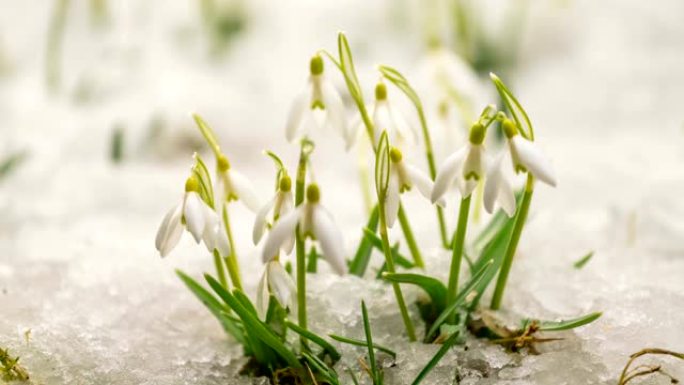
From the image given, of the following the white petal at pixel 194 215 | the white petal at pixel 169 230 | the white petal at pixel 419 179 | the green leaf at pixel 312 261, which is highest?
the white petal at pixel 419 179

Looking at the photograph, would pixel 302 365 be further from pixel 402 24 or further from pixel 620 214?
pixel 402 24

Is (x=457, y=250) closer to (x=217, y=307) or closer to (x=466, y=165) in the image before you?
(x=466, y=165)

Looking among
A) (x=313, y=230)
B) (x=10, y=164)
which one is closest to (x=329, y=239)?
(x=313, y=230)

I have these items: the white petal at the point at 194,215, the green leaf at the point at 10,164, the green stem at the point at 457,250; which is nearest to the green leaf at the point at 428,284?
the green stem at the point at 457,250

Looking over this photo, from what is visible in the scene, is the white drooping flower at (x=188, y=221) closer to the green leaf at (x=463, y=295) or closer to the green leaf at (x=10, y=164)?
the green leaf at (x=463, y=295)

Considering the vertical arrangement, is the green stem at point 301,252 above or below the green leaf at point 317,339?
above

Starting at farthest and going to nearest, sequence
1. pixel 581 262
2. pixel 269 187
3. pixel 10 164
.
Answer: pixel 269 187 → pixel 10 164 → pixel 581 262

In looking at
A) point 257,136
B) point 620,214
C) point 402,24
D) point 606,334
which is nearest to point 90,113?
point 257,136
